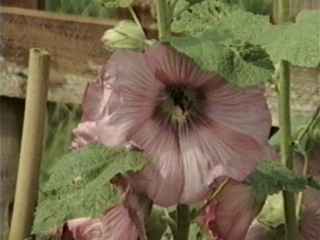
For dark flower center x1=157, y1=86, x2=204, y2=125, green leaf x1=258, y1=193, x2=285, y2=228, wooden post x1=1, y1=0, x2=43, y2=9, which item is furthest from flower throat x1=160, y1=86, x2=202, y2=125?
wooden post x1=1, y1=0, x2=43, y2=9

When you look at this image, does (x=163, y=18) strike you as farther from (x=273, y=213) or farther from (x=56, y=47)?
(x=56, y=47)

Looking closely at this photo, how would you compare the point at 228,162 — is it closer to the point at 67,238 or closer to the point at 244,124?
the point at 244,124

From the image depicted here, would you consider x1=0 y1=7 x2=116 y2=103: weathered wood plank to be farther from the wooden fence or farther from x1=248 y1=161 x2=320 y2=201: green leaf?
x1=248 y1=161 x2=320 y2=201: green leaf

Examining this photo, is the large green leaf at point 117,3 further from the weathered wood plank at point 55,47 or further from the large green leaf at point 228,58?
the weathered wood plank at point 55,47

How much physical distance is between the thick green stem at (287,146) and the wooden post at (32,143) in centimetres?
20

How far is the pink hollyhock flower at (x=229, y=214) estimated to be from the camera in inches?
33.1

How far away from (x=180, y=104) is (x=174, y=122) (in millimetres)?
16

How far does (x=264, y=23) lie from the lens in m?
0.83

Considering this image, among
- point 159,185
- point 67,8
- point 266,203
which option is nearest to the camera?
point 159,185

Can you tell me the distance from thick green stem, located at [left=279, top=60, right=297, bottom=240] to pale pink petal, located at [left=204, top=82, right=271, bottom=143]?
7 centimetres

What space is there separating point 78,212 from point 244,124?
12 cm

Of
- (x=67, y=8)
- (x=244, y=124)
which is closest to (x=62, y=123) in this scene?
(x=67, y=8)

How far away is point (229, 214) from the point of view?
845 mm

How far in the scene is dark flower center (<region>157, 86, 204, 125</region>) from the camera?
2.60 ft
